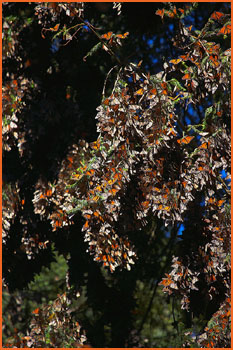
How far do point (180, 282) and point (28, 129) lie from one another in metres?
A: 1.86

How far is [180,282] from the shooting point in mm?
3814

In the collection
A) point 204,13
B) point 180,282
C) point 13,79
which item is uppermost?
point 204,13

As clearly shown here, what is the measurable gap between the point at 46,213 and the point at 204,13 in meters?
3.13

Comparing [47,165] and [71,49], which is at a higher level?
[71,49]

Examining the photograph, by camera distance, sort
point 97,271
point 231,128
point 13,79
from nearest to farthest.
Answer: point 231,128, point 13,79, point 97,271

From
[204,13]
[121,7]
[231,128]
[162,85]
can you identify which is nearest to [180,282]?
[231,128]

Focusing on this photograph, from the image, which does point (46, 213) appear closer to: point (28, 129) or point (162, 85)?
point (28, 129)

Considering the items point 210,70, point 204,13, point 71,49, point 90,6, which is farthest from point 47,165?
point 204,13

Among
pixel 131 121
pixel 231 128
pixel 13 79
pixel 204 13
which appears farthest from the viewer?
pixel 204 13

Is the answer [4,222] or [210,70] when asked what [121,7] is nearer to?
[210,70]

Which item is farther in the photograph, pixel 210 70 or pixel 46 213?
pixel 46 213

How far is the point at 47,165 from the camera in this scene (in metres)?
4.64

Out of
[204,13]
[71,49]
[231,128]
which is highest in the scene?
[204,13]

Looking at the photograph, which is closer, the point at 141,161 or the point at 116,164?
the point at 116,164
